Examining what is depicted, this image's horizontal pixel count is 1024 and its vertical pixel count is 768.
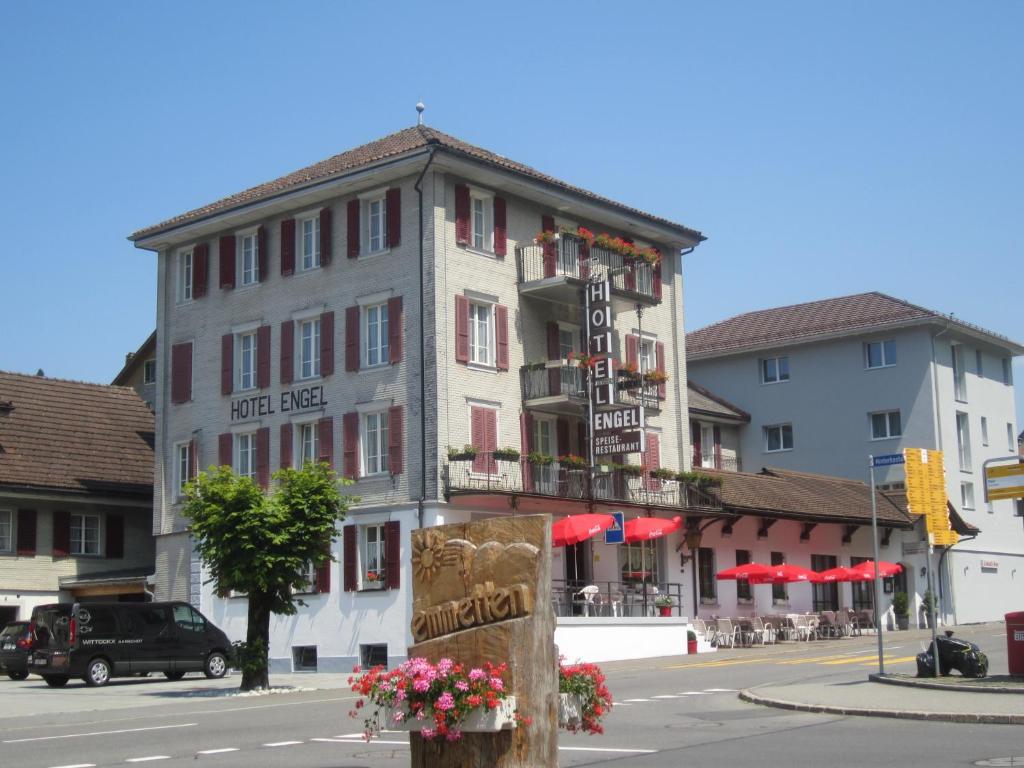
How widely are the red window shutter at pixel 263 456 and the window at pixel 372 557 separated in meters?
3.92

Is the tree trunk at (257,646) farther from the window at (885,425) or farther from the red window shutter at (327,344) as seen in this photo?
the window at (885,425)

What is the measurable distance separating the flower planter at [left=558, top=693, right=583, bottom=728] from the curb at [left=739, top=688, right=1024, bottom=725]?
7386 mm

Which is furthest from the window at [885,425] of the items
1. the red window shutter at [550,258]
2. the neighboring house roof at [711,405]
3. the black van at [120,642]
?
the black van at [120,642]

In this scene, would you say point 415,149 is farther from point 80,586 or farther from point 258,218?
point 80,586

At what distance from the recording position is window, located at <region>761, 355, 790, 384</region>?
5903cm

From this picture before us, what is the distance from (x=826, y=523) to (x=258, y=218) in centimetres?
2156

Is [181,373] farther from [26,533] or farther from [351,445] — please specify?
A: [351,445]

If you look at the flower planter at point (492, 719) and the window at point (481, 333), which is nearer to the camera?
the flower planter at point (492, 719)

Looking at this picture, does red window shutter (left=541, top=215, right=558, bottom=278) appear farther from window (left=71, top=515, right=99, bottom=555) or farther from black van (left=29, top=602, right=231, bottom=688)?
window (left=71, top=515, right=99, bottom=555)

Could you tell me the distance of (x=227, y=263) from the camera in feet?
134

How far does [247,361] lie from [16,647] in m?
11.4

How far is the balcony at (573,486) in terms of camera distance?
3503 cm

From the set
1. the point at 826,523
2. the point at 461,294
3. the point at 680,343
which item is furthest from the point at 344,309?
the point at 826,523

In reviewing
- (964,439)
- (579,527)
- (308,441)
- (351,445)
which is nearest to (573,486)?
(579,527)
